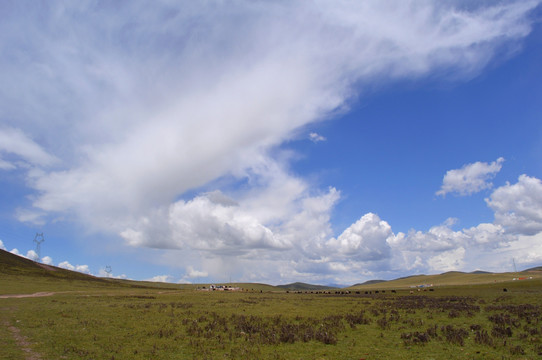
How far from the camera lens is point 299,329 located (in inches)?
1071

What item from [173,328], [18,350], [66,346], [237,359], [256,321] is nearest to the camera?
[237,359]

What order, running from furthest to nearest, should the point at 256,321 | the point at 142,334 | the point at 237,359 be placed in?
the point at 256,321
the point at 142,334
the point at 237,359

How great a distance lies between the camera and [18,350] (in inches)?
768

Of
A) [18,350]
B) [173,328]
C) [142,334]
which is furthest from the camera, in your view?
[173,328]

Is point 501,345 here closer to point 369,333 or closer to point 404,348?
point 404,348

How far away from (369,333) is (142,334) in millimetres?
18722

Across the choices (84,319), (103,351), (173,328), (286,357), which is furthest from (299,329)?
(84,319)

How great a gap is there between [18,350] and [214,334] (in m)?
12.8

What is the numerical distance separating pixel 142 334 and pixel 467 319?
3155 centimetres

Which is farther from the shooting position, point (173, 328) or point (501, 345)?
point (173, 328)

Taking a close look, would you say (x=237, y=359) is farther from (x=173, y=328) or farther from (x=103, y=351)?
(x=173, y=328)

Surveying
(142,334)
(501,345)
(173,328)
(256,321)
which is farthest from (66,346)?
(501,345)

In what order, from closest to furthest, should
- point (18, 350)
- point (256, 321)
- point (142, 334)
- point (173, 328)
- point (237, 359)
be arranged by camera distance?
1. point (237, 359)
2. point (18, 350)
3. point (142, 334)
4. point (173, 328)
5. point (256, 321)

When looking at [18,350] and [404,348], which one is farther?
[404,348]
